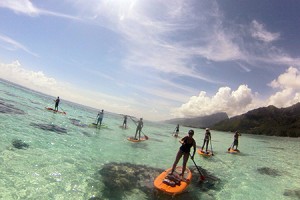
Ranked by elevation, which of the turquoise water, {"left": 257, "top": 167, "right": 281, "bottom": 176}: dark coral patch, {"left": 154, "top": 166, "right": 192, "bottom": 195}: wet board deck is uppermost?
{"left": 257, "top": 167, "right": 281, "bottom": 176}: dark coral patch

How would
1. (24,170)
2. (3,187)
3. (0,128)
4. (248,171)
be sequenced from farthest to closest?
(248,171), (0,128), (24,170), (3,187)

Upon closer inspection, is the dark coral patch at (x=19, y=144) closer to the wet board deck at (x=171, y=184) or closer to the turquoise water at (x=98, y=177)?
the turquoise water at (x=98, y=177)

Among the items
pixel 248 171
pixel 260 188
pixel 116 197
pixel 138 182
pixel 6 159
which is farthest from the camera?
pixel 248 171

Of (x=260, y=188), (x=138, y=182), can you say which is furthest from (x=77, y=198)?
(x=260, y=188)

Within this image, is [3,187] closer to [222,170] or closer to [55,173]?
[55,173]

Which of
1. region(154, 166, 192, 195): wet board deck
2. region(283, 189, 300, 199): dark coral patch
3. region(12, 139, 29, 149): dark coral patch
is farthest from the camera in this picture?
region(12, 139, 29, 149): dark coral patch

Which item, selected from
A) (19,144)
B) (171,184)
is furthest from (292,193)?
Result: (19,144)

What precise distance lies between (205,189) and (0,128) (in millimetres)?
17105

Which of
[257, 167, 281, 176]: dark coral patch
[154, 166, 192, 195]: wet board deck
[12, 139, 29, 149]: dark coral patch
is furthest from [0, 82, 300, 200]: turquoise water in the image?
[154, 166, 192, 195]: wet board deck

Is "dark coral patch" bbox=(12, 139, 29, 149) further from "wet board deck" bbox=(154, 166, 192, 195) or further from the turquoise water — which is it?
"wet board deck" bbox=(154, 166, 192, 195)

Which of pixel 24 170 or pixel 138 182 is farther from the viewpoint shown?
pixel 138 182

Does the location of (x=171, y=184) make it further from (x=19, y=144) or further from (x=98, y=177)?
(x=19, y=144)

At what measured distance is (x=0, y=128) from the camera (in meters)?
20.9

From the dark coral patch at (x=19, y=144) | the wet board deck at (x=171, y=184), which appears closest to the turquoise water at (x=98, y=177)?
the dark coral patch at (x=19, y=144)
